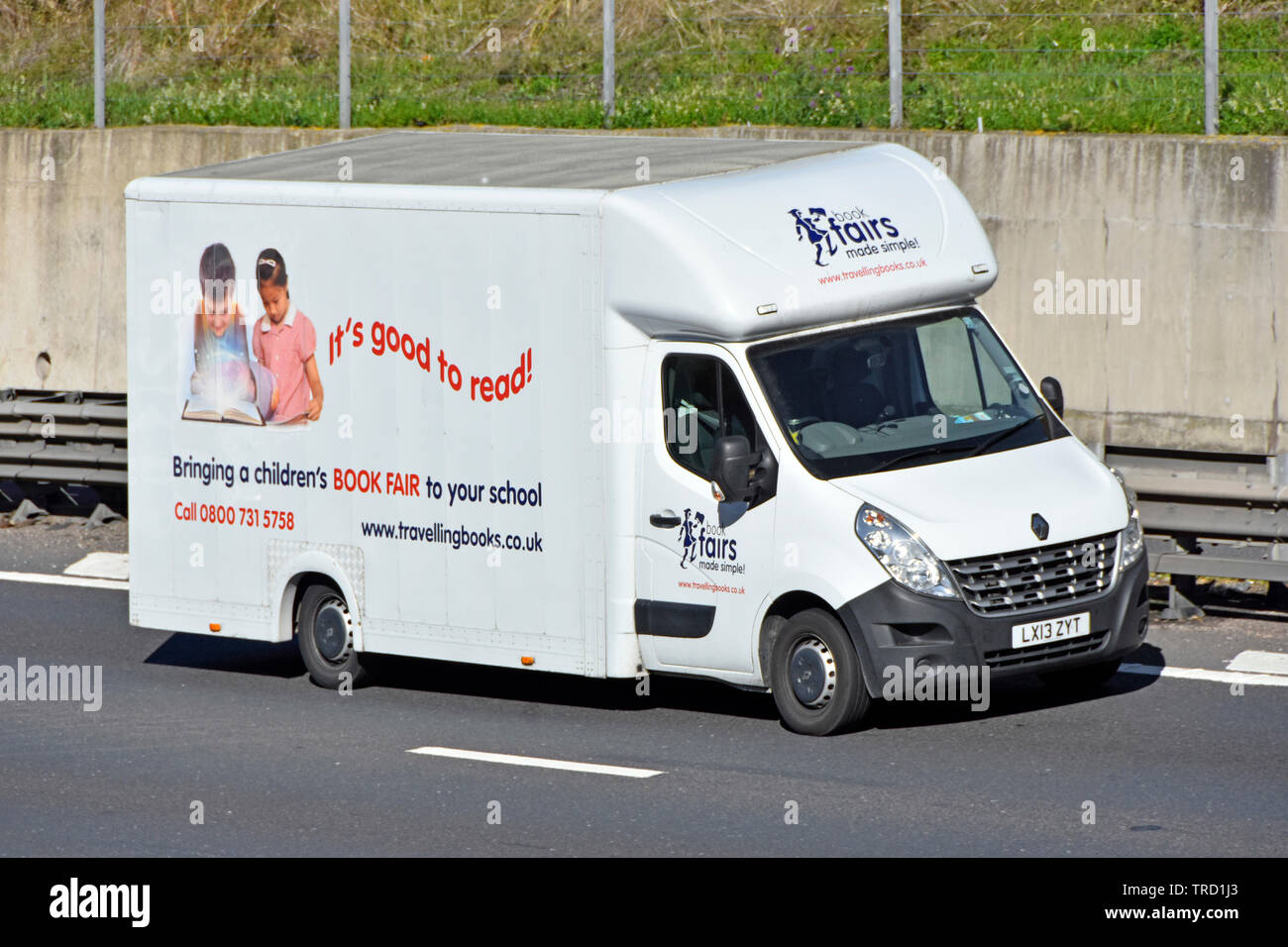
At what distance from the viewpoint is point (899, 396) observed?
1095cm

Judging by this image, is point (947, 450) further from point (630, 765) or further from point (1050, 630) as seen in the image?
point (630, 765)

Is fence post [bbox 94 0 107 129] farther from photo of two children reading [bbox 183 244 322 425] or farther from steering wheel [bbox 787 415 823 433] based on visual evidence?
steering wheel [bbox 787 415 823 433]

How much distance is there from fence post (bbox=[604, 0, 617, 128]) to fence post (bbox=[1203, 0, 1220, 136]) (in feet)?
17.3

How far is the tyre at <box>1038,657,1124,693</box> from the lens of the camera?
37.4ft

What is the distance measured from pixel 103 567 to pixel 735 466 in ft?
Answer: 23.5

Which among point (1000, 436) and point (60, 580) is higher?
point (1000, 436)

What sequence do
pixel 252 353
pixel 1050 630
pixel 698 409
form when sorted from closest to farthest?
pixel 1050 630, pixel 698 409, pixel 252 353

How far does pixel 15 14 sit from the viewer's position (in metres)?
27.3

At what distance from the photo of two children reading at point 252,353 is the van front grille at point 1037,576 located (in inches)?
153

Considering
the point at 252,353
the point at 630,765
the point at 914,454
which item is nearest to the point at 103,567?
the point at 252,353

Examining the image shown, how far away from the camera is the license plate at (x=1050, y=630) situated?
10.3m

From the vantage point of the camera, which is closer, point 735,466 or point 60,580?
point 735,466

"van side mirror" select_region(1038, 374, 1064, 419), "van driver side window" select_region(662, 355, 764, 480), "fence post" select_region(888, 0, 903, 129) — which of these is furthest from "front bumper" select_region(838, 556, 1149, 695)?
"fence post" select_region(888, 0, 903, 129)
